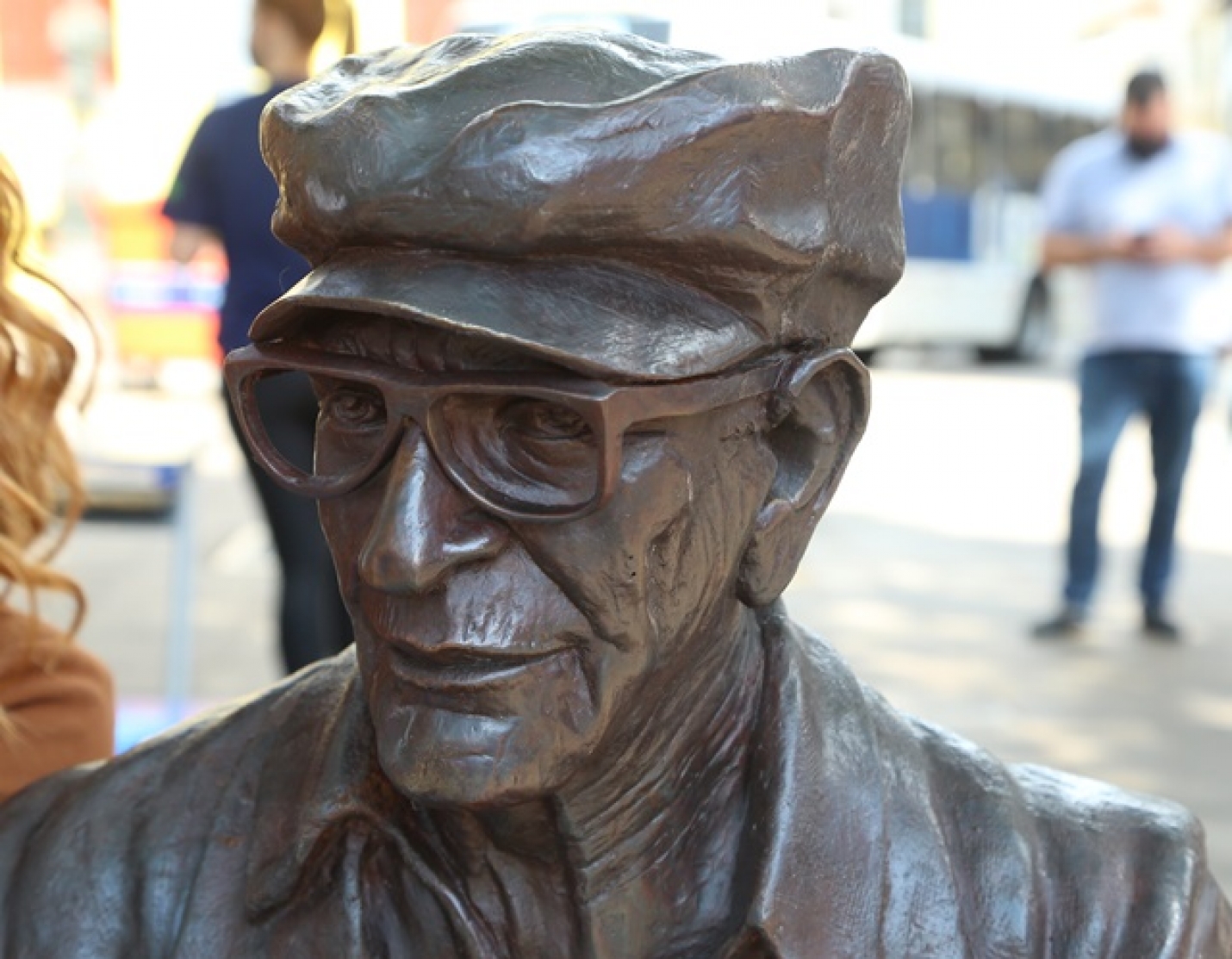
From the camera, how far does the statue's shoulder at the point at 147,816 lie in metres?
1.30

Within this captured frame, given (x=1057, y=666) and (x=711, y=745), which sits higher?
(x=711, y=745)

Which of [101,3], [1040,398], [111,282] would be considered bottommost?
[1040,398]

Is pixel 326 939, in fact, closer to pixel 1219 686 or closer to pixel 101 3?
pixel 1219 686

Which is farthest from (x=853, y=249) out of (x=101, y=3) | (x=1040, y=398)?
(x=101, y=3)

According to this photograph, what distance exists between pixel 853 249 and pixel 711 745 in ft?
1.17

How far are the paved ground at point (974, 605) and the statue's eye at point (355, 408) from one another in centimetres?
277

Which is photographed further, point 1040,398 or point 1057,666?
point 1040,398

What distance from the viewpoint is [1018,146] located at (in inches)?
680

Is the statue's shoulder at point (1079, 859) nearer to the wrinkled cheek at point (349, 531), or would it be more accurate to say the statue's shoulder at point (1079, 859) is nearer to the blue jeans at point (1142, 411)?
the wrinkled cheek at point (349, 531)

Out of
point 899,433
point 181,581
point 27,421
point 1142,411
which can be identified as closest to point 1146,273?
point 1142,411

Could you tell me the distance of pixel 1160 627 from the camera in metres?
6.23

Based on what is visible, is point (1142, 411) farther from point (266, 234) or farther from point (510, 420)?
point (510, 420)

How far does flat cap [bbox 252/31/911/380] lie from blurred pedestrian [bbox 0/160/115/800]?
736 millimetres

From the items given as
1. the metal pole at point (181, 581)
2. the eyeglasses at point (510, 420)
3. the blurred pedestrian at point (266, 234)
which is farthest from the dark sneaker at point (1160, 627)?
the eyeglasses at point (510, 420)
